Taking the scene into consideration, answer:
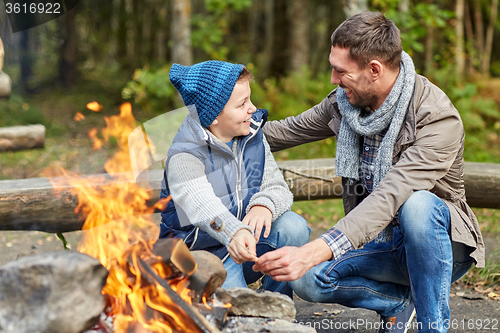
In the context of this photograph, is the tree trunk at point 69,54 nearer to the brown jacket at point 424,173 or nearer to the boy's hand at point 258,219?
the boy's hand at point 258,219

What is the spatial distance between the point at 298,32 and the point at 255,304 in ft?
28.4

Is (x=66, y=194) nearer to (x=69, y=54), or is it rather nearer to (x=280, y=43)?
(x=69, y=54)

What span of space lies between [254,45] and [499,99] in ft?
32.5

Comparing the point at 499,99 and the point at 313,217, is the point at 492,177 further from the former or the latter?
the point at 499,99

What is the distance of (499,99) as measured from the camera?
8.79m

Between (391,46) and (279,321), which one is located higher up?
(391,46)

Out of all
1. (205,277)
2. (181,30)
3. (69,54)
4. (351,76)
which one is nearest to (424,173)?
(351,76)

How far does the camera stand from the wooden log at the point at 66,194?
3.20 meters

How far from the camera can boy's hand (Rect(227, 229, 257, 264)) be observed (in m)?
2.19

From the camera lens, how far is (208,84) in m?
2.44

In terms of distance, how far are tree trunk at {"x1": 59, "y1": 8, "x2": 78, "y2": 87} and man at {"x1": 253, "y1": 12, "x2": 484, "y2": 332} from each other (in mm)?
9582

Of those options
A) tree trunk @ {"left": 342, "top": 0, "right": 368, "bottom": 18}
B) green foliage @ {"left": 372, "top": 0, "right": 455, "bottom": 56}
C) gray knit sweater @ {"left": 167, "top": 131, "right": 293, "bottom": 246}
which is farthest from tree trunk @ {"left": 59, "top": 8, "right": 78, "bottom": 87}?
gray knit sweater @ {"left": 167, "top": 131, "right": 293, "bottom": 246}

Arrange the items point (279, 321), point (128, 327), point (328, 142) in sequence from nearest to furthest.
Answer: point (128, 327), point (279, 321), point (328, 142)

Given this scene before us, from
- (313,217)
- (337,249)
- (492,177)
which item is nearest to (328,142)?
(313,217)
